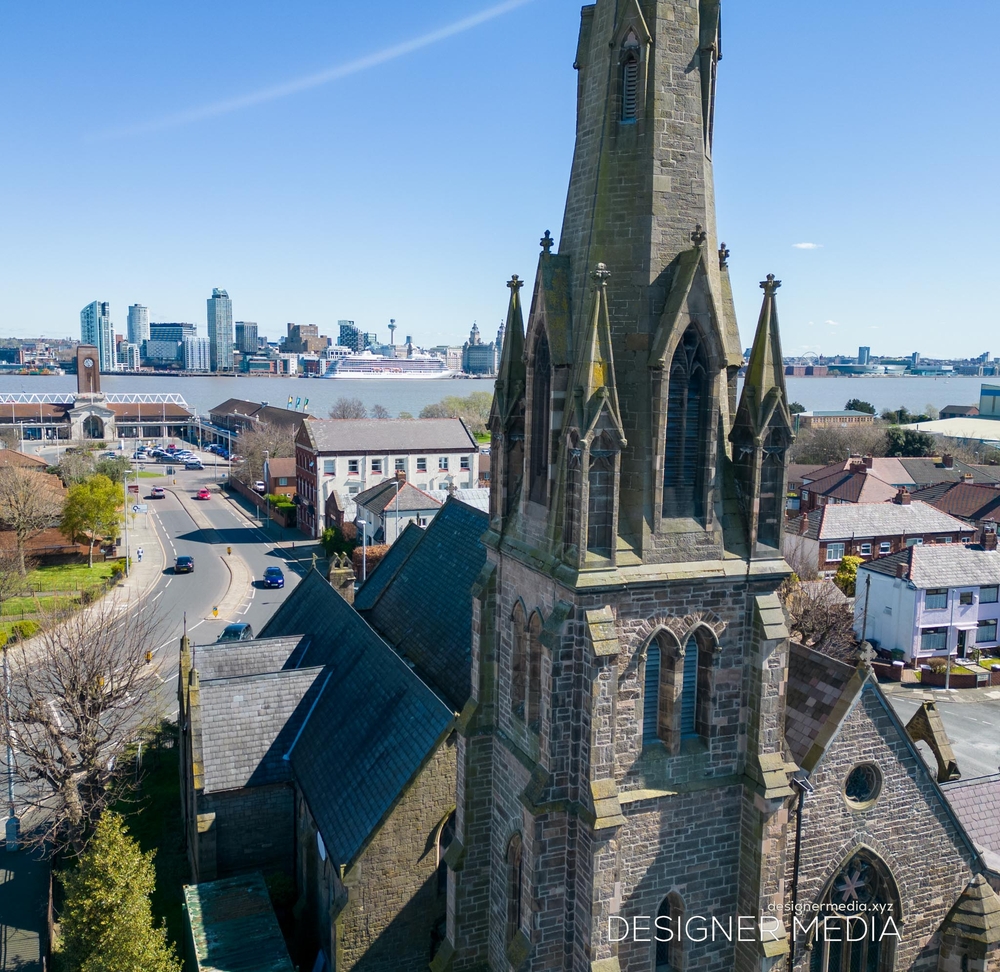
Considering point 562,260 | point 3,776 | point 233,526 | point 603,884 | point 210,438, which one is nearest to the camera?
point 603,884

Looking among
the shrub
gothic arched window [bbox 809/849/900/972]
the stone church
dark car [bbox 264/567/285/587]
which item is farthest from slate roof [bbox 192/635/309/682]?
dark car [bbox 264/567/285/587]

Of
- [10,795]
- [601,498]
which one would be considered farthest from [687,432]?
[10,795]

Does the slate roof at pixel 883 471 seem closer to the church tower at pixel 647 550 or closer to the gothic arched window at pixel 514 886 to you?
the church tower at pixel 647 550

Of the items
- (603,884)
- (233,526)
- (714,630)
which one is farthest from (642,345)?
(233,526)

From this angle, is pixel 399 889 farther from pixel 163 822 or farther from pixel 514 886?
pixel 163 822

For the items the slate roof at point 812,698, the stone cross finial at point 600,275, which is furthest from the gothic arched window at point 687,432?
the slate roof at point 812,698

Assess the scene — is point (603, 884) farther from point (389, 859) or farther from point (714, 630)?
point (389, 859)

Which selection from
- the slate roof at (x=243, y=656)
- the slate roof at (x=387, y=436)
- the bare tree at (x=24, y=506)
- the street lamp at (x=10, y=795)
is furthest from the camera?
the slate roof at (x=387, y=436)
